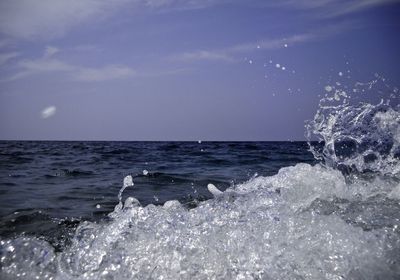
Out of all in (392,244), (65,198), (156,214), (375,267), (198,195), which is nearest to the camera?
(375,267)

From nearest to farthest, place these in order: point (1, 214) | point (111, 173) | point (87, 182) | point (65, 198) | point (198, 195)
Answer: point (1, 214) → point (65, 198) → point (198, 195) → point (87, 182) → point (111, 173)

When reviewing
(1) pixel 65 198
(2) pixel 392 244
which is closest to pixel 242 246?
(2) pixel 392 244

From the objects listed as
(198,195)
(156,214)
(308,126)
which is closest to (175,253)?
(156,214)

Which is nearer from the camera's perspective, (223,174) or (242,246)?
(242,246)

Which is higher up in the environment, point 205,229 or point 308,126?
point 308,126

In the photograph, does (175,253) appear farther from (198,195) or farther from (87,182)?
(87,182)

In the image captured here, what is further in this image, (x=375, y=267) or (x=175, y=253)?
(x=175, y=253)

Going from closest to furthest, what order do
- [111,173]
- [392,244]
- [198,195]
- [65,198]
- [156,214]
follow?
[392,244]
[156,214]
[65,198]
[198,195]
[111,173]

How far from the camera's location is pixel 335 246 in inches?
103

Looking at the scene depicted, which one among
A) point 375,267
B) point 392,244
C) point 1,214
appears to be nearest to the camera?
point 375,267

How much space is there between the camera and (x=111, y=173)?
8469 mm

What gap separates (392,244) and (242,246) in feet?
3.72

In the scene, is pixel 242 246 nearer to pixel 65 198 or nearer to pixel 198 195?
pixel 198 195

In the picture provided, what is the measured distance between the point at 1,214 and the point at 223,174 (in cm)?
538
